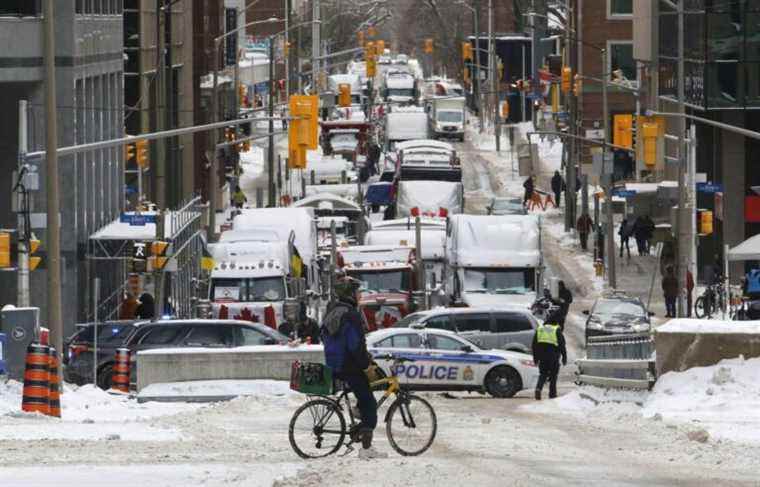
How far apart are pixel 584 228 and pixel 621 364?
41.9 meters

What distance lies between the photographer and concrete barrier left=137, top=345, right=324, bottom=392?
29.3m

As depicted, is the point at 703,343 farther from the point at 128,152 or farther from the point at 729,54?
the point at 128,152

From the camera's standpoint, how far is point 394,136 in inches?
4122

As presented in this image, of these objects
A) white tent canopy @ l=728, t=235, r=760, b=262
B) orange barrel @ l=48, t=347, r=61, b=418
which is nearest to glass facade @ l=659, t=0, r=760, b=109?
white tent canopy @ l=728, t=235, r=760, b=262

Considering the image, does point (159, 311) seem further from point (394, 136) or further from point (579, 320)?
point (394, 136)

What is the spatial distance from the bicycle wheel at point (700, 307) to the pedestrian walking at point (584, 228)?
1510 centimetres

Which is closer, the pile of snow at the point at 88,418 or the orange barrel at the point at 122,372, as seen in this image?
the pile of snow at the point at 88,418

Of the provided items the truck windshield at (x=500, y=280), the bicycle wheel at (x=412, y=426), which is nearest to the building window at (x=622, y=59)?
the truck windshield at (x=500, y=280)

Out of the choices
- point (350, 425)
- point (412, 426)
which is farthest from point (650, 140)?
point (350, 425)

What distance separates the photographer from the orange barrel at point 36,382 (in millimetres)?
23766

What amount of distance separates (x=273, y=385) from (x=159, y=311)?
14.7 m

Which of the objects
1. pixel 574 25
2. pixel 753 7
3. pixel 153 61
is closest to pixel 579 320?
pixel 753 7

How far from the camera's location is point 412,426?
60.5 feet

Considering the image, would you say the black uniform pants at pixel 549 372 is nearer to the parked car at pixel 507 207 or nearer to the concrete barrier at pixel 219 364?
the concrete barrier at pixel 219 364
